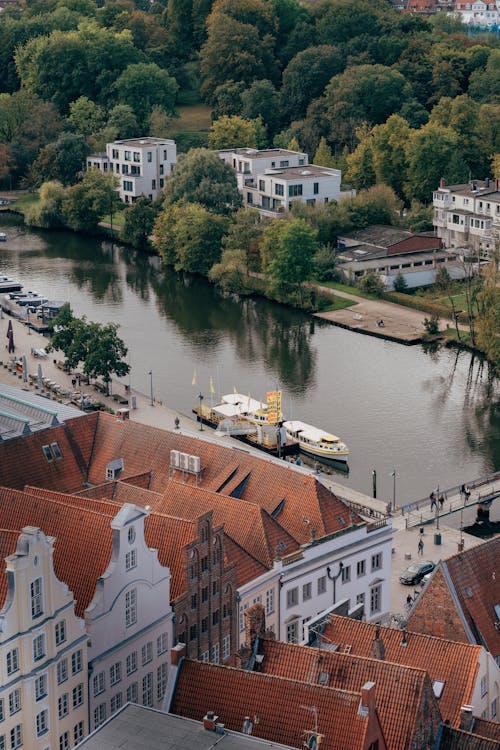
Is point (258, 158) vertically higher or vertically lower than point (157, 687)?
higher

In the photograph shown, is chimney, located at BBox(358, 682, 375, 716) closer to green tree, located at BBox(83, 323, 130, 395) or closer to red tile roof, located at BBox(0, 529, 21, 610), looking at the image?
red tile roof, located at BBox(0, 529, 21, 610)

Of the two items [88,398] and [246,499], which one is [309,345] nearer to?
[88,398]

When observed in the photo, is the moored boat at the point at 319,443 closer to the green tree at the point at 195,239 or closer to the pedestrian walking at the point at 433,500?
the pedestrian walking at the point at 433,500

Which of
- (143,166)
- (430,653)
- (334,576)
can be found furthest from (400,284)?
(430,653)

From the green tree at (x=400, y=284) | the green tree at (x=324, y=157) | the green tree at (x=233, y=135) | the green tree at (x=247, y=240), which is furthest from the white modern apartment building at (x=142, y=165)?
the green tree at (x=400, y=284)

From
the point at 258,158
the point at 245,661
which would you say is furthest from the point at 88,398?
the point at 258,158

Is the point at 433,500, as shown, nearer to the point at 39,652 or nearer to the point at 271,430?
the point at 271,430
